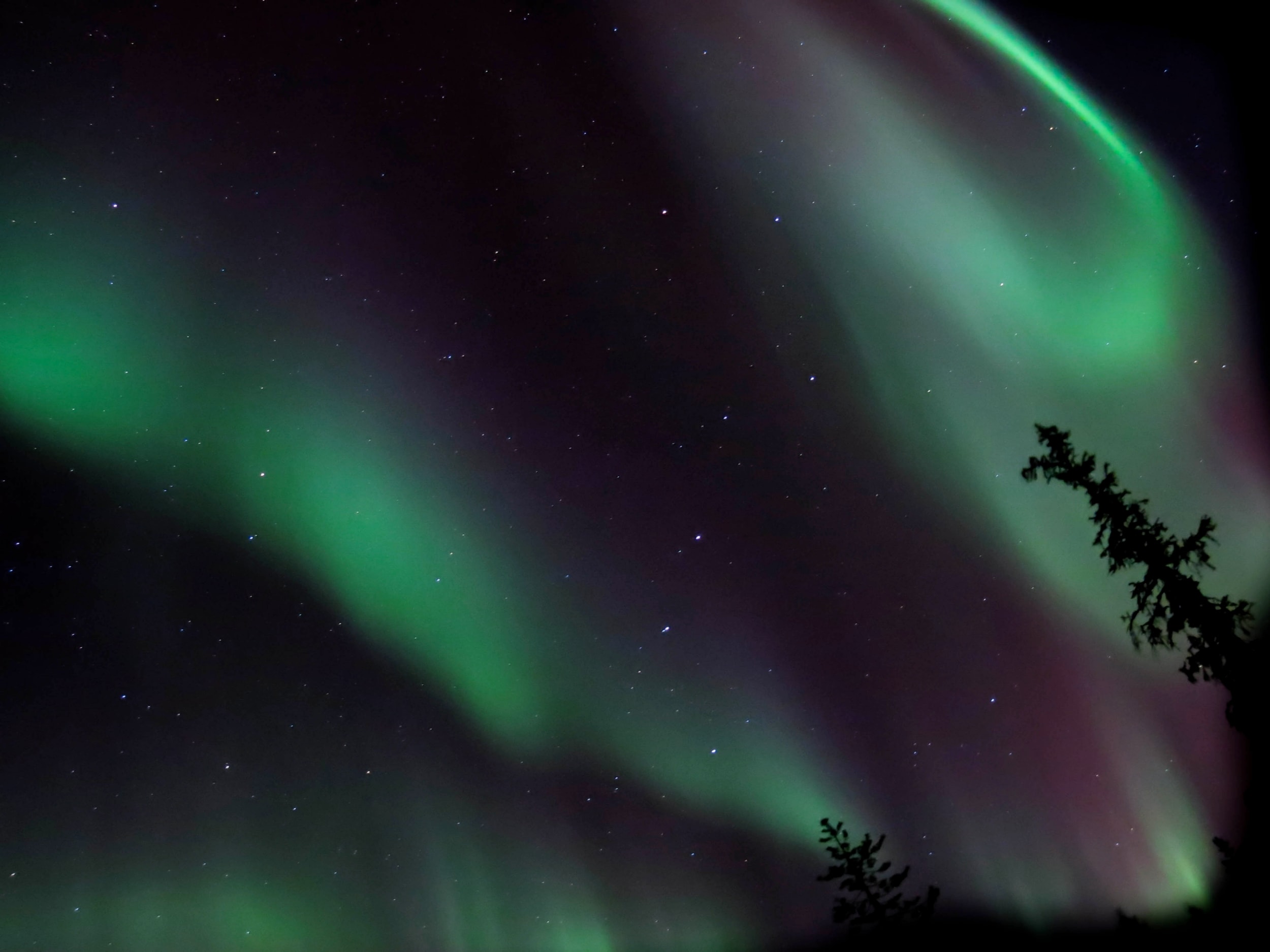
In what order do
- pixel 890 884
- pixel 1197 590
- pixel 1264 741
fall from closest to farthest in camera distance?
pixel 1197 590, pixel 1264 741, pixel 890 884

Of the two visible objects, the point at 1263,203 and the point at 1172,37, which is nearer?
the point at 1172,37

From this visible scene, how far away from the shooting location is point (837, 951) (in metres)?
5.83

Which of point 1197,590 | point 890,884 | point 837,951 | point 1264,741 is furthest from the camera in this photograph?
point 837,951

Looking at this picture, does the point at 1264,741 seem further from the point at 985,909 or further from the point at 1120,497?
the point at 985,909

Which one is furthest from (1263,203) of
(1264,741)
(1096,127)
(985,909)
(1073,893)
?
(985,909)

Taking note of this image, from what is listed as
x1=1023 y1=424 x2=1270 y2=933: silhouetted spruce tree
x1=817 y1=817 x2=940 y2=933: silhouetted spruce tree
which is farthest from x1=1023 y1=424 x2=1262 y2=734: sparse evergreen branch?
x1=817 y1=817 x2=940 y2=933: silhouetted spruce tree

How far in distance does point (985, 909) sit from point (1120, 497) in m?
3.39

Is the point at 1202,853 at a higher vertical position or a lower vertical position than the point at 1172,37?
lower

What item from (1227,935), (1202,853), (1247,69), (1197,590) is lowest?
(1227,935)

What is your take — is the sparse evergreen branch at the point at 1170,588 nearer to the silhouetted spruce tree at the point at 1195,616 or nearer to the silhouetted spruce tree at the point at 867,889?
the silhouetted spruce tree at the point at 1195,616

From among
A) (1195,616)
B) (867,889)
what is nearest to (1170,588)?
(1195,616)

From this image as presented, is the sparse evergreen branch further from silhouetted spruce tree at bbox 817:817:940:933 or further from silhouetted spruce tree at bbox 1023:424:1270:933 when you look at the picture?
silhouetted spruce tree at bbox 817:817:940:933

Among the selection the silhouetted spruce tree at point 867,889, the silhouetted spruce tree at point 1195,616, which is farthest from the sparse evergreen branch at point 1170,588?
the silhouetted spruce tree at point 867,889

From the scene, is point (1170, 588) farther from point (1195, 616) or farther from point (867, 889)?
point (867, 889)
